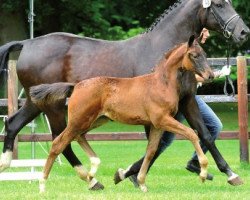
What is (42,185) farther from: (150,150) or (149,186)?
(149,186)

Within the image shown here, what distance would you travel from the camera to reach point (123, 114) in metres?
8.63

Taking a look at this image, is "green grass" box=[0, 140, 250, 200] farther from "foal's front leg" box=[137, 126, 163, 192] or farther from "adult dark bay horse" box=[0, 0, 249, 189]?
"adult dark bay horse" box=[0, 0, 249, 189]

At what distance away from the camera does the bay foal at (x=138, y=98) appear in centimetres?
848

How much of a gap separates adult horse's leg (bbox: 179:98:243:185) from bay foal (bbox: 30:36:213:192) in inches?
9.7

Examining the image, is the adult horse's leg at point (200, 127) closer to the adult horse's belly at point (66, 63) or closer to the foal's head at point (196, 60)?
the foal's head at point (196, 60)

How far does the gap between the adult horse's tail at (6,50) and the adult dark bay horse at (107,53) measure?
0.02m

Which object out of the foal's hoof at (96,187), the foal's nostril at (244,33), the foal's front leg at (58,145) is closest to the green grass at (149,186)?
the foal's hoof at (96,187)

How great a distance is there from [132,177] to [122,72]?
116 cm

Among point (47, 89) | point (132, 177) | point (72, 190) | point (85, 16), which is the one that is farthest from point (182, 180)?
point (85, 16)

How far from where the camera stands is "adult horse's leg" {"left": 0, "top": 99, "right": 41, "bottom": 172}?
10.1 meters

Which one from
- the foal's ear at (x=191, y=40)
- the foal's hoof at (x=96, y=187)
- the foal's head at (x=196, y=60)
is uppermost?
the foal's ear at (x=191, y=40)

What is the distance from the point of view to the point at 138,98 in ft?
28.2

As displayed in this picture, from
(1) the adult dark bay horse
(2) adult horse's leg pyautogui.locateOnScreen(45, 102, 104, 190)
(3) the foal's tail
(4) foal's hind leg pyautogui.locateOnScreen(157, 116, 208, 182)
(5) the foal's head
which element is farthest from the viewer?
(2) adult horse's leg pyautogui.locateOnScreen(45, 102, 104, 190)

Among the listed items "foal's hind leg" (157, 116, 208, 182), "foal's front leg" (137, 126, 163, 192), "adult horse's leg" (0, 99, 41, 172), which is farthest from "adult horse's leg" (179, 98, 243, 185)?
"adult horse's leg" (0, 99, 41, 172)
